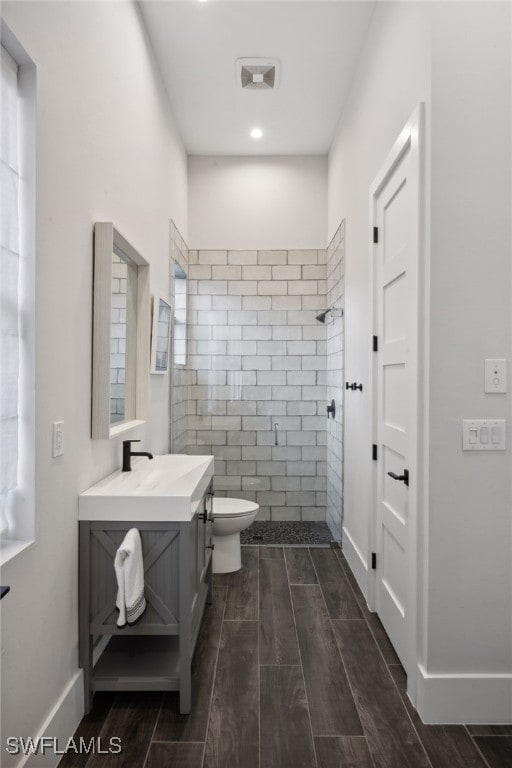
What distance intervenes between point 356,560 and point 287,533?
88 centimetres

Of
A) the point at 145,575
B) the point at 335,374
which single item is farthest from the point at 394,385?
the point at 335,374

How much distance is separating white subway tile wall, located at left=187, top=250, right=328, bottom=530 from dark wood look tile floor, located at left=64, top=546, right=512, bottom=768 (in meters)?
1.44

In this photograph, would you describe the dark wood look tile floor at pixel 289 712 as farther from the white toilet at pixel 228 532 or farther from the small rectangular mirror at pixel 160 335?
the small rectangular mirror at pixel 160 335

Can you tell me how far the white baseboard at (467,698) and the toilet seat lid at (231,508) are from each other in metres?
1.48

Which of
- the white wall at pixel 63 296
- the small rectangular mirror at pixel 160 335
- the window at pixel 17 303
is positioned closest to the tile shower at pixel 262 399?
the small rectangular mirror at pixel 160 335

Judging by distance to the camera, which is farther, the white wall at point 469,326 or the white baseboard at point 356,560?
the white baseboard at point 356,560

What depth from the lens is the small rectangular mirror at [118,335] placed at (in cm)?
195

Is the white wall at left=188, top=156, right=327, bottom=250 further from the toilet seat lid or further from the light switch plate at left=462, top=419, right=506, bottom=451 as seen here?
the light switch plate at left=462, top=419, right=506, bottom=451

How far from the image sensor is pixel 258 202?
14.3 feet

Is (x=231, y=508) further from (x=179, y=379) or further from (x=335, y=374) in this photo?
(x=335, y=374)

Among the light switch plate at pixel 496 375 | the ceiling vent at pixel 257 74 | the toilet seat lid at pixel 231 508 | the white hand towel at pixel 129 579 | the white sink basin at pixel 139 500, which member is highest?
the ceiling vent at pixel 257 74

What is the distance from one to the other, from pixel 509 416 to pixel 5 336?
5.57 feet

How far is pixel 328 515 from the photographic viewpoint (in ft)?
13.3

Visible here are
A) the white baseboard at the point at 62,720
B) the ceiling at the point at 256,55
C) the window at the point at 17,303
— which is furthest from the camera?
the ceiling at the point at 256,55
